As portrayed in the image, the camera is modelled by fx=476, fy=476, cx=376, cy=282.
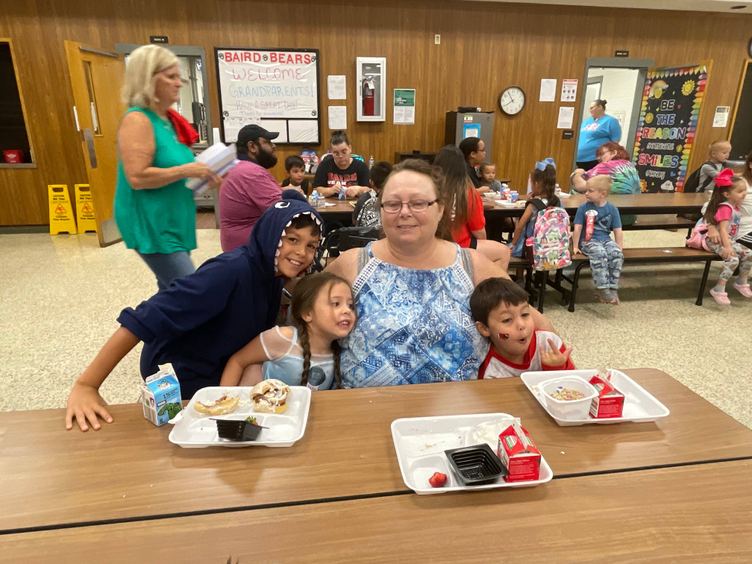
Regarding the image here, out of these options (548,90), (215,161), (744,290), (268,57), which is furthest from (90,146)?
(744,290)

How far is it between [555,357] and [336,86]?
5.66 meters

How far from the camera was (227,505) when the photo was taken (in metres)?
0.89

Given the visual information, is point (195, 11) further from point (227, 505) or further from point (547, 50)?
point (227, 505)

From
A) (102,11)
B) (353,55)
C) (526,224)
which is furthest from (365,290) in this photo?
(102,11)

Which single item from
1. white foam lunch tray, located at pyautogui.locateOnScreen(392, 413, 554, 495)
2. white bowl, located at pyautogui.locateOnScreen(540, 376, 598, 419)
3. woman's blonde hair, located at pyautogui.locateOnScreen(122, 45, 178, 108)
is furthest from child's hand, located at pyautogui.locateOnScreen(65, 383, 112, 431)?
woman's blonde hair, located at pyautogui.locateOnScreen(122, 45, 178, 108)

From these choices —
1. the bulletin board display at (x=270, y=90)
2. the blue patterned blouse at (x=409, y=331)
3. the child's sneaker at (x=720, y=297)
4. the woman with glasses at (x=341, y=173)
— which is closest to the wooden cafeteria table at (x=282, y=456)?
the blue patterned blouse at (x=409, y=331)

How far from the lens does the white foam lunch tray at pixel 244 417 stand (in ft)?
3.42

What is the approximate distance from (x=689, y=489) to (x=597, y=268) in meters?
3.01

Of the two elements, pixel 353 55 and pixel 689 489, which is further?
pixel 353 55

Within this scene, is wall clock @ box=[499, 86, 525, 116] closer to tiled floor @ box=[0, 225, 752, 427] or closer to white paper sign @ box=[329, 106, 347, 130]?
white paper sign @ box=[329, 106, 347, 130]

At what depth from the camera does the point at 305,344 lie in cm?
149

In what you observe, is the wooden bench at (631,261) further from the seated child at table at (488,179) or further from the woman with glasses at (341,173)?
the woman with glasses at (341,173)

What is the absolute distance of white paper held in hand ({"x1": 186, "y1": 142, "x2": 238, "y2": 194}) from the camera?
2104mm

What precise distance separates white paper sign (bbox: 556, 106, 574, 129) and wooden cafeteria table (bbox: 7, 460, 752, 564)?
682 centimetres
